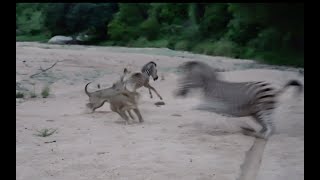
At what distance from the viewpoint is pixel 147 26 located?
2486 mm

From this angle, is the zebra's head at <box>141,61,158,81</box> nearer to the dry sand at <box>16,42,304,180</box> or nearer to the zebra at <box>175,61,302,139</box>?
the dry sand at <box>16,42,304,180</box>

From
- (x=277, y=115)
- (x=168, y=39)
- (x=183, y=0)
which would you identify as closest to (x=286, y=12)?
(x=183, y=0)

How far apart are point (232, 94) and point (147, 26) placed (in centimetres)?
69

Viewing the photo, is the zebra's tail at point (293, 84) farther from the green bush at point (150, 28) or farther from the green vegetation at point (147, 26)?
the green bush at point (150, 28)

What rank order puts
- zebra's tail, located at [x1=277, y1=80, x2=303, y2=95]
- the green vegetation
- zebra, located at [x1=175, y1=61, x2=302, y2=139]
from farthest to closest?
zebra, located at [x1=175, y1=61, x2=302, y2=139] → zebra's tail, located at [x1=277, y1=80, x2=303, y2=95] → the green vegetation

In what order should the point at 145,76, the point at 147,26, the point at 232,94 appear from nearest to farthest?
the point at 147,26 < the point at 145,76 < the point at 232,94

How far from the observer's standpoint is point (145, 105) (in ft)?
8.86

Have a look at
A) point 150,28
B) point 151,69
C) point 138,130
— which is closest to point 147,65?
point 151,69

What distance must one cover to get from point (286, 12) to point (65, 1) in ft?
3.50

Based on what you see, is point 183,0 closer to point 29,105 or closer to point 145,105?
point 145,105

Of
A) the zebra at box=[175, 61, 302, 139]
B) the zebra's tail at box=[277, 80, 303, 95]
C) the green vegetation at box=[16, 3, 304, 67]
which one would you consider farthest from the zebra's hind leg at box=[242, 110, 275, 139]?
the green vegetation at box=[16, 3, 304, 67]

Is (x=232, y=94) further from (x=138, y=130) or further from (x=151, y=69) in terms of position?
(x=138, y=130)

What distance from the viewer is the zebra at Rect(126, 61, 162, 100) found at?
2.58 meters

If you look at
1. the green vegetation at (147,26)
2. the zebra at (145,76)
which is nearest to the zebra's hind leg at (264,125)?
the green vegetation at (147,26)
